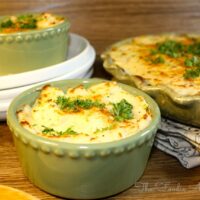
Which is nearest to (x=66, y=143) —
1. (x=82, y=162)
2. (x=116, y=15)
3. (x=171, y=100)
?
(x=82, y=162)

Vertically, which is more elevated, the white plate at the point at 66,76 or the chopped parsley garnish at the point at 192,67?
Result: the chopped parsley garnish at the point at 192,67

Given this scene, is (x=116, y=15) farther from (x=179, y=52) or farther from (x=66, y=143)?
(x=66, y=143)

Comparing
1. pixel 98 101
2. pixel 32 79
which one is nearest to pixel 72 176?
pixel 98 101

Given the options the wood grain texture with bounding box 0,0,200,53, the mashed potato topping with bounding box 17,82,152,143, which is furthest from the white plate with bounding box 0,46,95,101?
the wood grain texture with bounding box 0,0,200,53

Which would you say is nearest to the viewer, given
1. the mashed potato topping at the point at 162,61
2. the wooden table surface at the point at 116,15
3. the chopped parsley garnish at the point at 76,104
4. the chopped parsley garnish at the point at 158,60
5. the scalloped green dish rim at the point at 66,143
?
the scalloped green dish rim at the point at 66,143

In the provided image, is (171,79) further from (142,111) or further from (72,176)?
(72,176)

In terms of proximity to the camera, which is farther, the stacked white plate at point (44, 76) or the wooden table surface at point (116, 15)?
the wooden table surface at point (116, 15)

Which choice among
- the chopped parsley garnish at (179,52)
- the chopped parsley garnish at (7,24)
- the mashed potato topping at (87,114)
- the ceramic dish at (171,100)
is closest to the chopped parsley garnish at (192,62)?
the chopped parsley garnish at (179,52)

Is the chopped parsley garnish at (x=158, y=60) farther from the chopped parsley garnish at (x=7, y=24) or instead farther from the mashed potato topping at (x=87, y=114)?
the chopped parsley garnish at (x=7, y=24)
